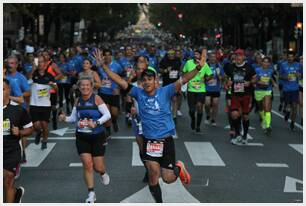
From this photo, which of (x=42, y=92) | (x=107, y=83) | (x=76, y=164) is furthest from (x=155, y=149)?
(x=107, y=83)

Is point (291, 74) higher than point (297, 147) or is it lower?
higher

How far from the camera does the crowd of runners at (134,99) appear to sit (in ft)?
26.5

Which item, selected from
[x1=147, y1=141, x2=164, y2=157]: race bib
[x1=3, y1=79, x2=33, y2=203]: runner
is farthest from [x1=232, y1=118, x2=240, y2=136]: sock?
[x1=3, y1=79, x2=33, y2=203]: runner

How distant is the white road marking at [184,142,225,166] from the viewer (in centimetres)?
1169

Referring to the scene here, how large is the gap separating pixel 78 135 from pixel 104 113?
1.38ft

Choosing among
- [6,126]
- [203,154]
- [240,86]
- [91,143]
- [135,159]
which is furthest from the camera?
[240,86]

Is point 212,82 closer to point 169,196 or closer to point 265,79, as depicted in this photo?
point 265,79

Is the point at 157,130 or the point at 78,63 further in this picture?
the point at 78,63

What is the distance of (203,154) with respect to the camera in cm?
1259

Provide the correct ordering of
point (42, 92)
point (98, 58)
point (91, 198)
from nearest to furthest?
point (91, 198) < point (98, 58) < point (42, 92)

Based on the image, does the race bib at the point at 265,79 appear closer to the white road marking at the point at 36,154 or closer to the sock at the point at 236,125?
the sock at the point at 236,125

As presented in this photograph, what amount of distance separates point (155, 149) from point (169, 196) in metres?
1.05

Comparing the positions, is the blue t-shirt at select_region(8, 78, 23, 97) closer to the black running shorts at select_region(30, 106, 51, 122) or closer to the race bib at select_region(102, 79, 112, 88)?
the black running shorts at select_region(30, 106, 51, 122)

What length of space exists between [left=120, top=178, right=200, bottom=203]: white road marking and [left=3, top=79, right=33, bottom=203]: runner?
5.27 ft
